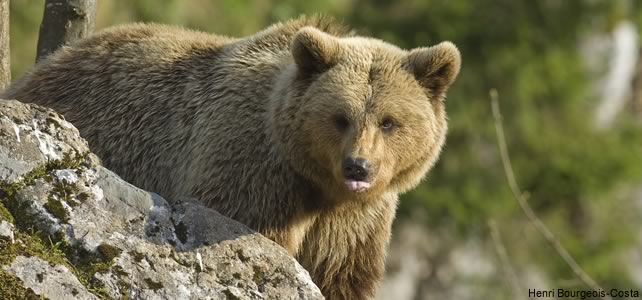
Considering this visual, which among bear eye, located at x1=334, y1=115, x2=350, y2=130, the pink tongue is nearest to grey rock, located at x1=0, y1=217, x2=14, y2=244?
the pink tongue

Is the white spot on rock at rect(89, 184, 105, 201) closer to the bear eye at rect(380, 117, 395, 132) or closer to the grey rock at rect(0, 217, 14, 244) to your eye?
the grey rock at rect(0, 217, 14, 244)

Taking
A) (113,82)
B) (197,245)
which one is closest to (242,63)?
(113,82)

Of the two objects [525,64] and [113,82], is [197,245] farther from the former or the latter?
Result: [525,64]

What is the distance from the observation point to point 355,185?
248 inches

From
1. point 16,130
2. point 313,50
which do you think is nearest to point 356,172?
point 313,50

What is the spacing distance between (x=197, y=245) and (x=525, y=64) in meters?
16.6

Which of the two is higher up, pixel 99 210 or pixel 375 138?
pixel 375 138

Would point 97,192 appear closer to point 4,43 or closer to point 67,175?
point 67,175

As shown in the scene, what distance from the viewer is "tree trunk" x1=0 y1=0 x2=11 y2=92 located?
7.45 m

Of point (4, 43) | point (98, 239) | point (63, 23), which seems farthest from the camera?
point (63, 23)

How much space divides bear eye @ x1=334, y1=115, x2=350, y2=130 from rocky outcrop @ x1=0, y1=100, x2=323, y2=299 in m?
1.06

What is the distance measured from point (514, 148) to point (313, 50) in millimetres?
15438

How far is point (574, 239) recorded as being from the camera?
21781mm

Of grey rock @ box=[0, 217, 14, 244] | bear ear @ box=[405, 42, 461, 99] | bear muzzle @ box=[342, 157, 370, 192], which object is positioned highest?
bear ear @ box=[405, 42, 461, 99]
